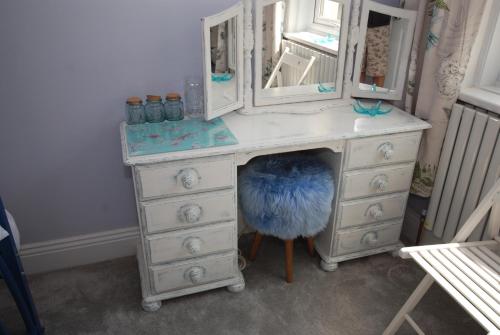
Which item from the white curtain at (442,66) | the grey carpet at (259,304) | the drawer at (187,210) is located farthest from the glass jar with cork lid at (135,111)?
the white curtain at (442,66)

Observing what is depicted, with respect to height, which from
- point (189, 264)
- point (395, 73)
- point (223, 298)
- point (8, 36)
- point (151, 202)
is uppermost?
point (8, 36)

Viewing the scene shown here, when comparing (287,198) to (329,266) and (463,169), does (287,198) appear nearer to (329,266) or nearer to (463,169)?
(329,266)

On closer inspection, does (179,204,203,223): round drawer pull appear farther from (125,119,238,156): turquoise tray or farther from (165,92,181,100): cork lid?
(165,92,181,100): cork lid

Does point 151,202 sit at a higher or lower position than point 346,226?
higher

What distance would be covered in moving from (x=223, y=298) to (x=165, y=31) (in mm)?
1189

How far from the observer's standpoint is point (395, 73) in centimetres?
198

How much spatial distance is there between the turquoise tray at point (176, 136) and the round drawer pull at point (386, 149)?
2.11 ft

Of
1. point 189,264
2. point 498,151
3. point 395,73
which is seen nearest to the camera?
point 498,151

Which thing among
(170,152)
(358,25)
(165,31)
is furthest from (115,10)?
(358,25)

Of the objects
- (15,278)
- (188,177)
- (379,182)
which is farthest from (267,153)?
(15,278)

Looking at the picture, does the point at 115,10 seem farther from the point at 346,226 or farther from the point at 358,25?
the point at 346,226

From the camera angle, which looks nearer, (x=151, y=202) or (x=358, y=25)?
(x=151, y=202)

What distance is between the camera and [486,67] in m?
1.80

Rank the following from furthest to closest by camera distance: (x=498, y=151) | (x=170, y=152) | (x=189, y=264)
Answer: (x=189, y=264)
(x=498, y=151)
(x=170, y=152)
